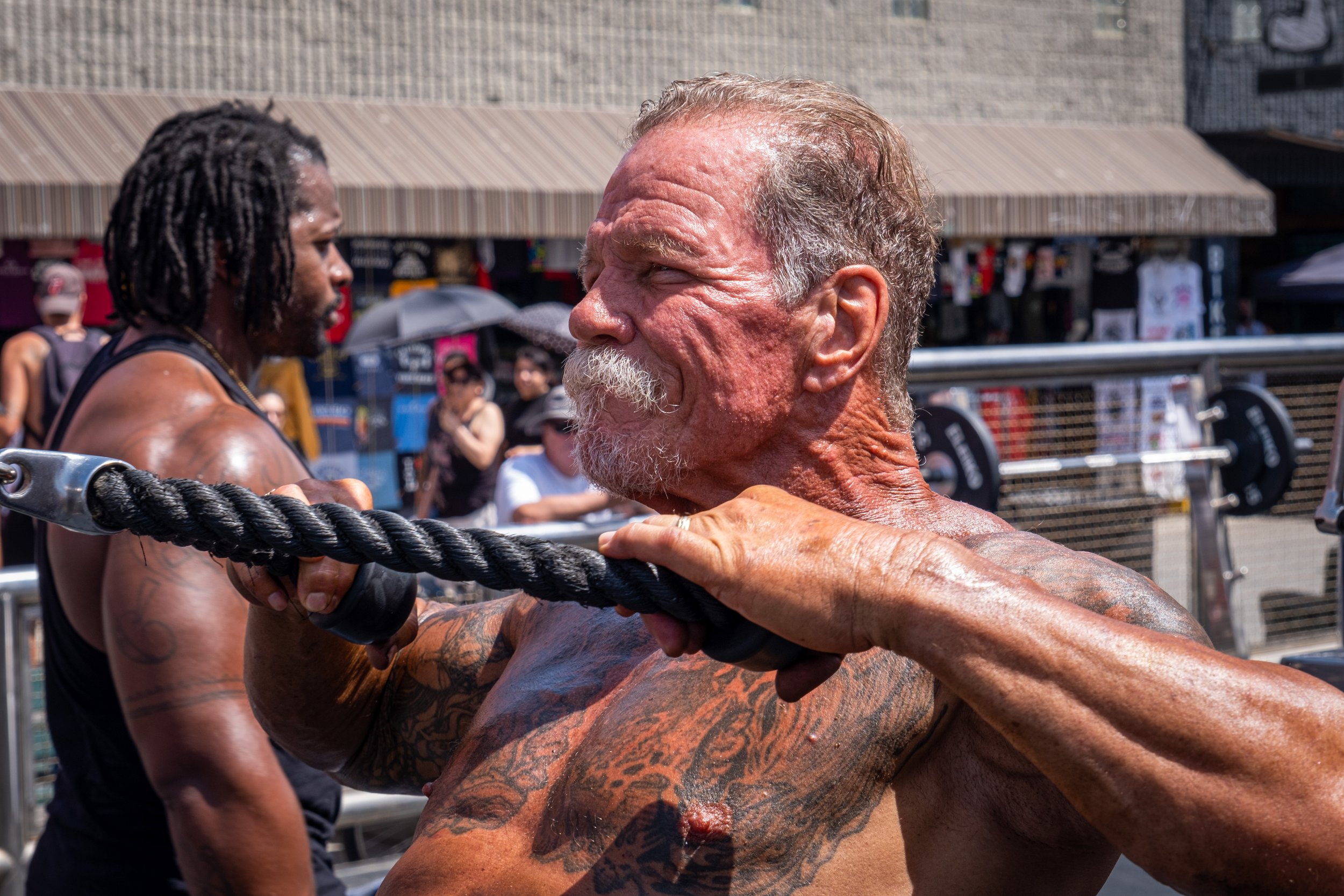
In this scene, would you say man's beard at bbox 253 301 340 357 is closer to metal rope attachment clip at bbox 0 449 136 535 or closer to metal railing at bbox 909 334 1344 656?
metal rope attachment clip at bbox 0 449 136 535

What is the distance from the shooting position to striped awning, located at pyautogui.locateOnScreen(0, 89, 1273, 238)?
7.68 metres

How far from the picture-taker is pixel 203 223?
282 cm

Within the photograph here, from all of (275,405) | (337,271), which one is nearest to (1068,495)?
(337,271)

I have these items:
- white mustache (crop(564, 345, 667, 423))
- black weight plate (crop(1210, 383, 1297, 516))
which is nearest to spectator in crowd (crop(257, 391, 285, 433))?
black weight plate (crop(1210, 383, 1297, 516))

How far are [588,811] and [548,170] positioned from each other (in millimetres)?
8029

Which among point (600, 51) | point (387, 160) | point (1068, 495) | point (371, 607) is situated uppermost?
point (600, 51)

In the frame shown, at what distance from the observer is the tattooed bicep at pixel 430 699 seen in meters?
2.13

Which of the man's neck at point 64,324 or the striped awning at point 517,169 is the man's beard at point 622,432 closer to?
the striped awning at point 517,169

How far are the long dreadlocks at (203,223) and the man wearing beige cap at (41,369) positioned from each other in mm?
4406

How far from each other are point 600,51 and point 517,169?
1.64 m

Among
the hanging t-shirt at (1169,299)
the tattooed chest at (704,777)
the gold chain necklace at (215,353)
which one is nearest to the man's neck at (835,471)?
the tattooed chest at (704,777)

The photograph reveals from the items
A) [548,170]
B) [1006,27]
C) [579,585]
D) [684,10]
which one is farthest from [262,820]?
[1006,27]

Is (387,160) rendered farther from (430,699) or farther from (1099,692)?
(1099,692)

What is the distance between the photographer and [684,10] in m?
10.6
